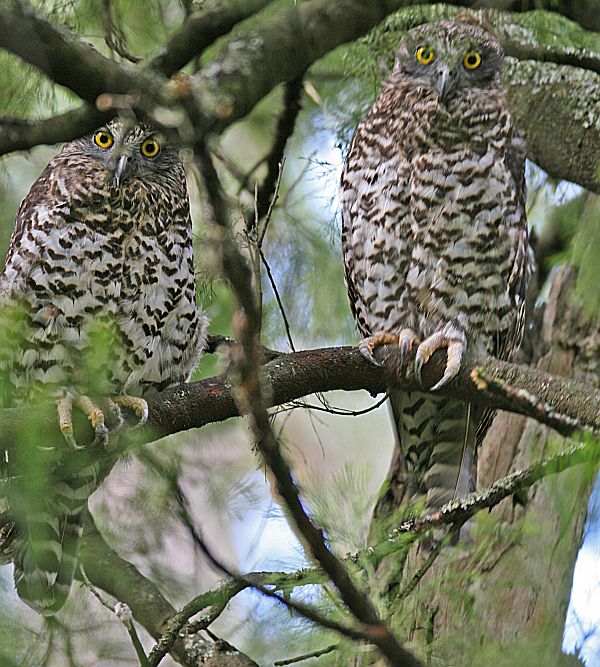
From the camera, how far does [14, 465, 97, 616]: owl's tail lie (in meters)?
3.28

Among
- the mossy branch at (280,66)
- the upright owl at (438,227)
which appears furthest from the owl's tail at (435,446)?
the mossy branch at (280,66)

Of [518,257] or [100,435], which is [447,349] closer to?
[518,257]

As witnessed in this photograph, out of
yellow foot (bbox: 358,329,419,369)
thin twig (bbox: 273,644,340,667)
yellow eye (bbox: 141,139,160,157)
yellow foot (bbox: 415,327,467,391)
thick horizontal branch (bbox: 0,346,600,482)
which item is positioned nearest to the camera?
thin twig (bbox: 273,644,340,667)

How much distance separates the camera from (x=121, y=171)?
346 centimetres

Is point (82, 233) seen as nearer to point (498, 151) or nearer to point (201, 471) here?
point (201, 471)

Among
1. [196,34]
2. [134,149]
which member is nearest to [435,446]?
[134,149]

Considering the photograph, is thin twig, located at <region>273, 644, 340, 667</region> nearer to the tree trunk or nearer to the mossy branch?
the tree trunk

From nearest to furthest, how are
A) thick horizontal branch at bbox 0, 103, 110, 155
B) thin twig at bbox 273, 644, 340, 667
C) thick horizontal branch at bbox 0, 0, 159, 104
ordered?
thick horizontal branch at bbox 0, 0, 159, 104 → thick horizontal branch at bbox 0, 103, 110, 155 → thin twig at bbox 273, 644, 340, 667

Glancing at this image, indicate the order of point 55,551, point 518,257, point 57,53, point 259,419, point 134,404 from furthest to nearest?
point 518,257, point 55,551, point 134,404, point 57,53, point 259,419

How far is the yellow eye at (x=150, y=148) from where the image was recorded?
372cm

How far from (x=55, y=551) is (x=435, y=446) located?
145 cm

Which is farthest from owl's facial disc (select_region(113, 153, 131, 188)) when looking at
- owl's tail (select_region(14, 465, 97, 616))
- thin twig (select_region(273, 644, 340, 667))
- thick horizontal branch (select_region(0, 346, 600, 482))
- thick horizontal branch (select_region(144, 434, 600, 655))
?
thin twig (select_region(273, 644, 340, 667))

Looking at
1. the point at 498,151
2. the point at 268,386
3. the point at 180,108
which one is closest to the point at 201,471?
the point at 268,386

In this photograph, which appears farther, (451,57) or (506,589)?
(451,57)
